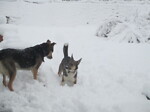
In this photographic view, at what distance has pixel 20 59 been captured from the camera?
217 inches

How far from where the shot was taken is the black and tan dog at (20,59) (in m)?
5.24

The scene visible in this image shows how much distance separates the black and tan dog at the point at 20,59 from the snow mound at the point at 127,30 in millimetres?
5088

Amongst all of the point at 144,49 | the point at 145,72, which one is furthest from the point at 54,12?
the point at 145,72

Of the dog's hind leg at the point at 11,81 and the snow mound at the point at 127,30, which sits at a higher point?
the snow mound at the point at 127,30

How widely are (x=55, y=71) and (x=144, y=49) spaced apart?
3.75 metres

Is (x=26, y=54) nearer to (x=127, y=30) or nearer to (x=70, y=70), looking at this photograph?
(x=70, y=70)

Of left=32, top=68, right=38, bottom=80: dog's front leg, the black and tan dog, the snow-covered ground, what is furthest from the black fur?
the snow-covered ground

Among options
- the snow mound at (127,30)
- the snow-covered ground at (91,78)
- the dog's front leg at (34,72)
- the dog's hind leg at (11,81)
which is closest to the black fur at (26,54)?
the dog's front leg at (34,72)

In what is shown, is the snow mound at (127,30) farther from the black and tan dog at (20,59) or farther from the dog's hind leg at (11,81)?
the dog's hind leg at (11,81)

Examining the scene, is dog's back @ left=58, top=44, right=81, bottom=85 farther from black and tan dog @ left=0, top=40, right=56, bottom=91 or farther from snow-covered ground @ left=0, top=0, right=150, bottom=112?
black and tan dog @ left=0, top=40, right=56, bottom=91

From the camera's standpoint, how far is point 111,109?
505cm

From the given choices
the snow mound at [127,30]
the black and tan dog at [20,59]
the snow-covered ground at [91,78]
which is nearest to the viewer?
the snow-covered ground at [91,78]

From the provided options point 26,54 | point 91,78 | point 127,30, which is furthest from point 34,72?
point 127,30

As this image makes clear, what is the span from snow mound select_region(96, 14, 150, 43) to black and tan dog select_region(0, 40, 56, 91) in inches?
200
